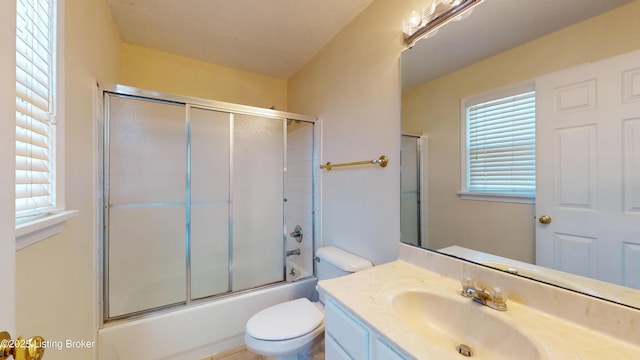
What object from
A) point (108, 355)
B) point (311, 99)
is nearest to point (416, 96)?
point (311, 99)

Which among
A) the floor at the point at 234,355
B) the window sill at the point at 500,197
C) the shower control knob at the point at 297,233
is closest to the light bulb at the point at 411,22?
the window sill at the point at 500,197

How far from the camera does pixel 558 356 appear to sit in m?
0.59

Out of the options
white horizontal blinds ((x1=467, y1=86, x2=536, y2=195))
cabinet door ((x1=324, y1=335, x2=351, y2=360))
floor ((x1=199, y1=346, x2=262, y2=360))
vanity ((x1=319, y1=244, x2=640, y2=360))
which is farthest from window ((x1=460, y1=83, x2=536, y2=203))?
floor ((x1=199, y1=346, x2=262, y2=360))

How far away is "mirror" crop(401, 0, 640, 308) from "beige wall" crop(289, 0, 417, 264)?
11 cm

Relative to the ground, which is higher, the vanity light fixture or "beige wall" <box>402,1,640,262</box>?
the vanity light fixture

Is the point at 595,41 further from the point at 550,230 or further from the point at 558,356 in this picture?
the point at 558,356

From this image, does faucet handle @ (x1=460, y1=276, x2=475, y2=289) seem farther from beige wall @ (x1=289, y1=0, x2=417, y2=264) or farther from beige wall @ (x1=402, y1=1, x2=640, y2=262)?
beige wall @ (x1=289, y1=0, x2=417, y2=264)

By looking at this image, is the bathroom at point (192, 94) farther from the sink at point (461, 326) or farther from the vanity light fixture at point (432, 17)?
the sink at point (461, 326)

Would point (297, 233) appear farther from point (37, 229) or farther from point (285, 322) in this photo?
point (37, 229)

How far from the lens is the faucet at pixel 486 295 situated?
2.64 feet

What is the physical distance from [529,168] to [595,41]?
0.42 m

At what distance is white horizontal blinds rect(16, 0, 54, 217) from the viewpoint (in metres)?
0.70

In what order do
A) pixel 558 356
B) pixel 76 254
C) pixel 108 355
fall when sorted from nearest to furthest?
pixel 558 356
pixel 76 254
pixel 108 355

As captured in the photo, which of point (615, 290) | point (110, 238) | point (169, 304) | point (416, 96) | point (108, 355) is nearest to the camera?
point (615, 290)
